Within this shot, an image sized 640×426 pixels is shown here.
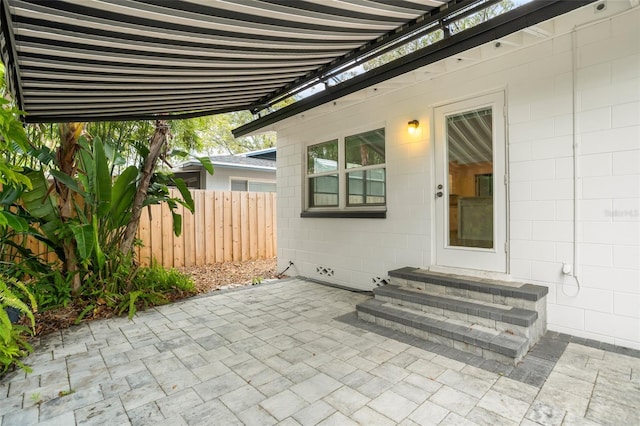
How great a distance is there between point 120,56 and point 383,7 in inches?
79.9

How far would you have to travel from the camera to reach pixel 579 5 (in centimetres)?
211

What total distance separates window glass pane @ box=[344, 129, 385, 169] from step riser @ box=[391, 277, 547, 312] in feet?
6.27

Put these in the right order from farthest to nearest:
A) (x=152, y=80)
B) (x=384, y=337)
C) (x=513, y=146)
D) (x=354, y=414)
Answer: (x=513, y=146), (x=384, y=337), (x=152, y=80), (x=354, y=414)

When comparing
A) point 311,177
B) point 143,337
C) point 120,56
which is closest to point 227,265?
point 311,177

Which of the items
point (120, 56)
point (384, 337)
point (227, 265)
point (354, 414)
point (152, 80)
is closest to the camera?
point (354, 414)

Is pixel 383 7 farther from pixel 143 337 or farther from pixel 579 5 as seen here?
pixel 143 337

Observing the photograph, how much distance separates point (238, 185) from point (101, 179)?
6.77m

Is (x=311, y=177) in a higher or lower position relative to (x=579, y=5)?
lower

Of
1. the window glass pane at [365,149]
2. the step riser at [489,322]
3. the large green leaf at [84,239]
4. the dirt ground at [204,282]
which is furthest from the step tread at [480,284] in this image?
the large green leaf at [84,239]

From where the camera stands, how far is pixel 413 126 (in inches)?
168

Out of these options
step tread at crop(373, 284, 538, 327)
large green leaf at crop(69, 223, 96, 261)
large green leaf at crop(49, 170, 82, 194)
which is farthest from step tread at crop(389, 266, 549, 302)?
large green leaf at crop(49, 170, 82, 194)

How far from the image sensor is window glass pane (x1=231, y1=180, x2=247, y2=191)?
1046 cm

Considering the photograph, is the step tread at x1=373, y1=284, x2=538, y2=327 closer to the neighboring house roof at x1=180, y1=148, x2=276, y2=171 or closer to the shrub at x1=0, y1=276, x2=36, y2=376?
the shrub at x1=0, y1=276, x2=36, y2=376

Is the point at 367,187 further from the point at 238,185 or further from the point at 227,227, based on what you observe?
the point at 238,185
